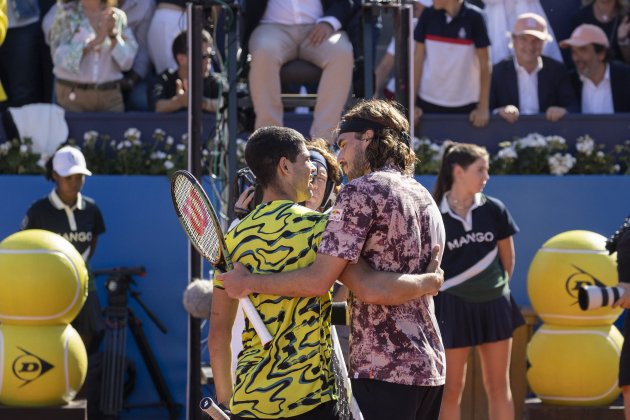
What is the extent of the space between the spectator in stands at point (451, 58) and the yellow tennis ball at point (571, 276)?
83.9 inches

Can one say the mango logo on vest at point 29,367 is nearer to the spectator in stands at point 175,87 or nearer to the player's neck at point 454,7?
the spectator in stands at point 175,87

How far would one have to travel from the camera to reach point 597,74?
9.57 m

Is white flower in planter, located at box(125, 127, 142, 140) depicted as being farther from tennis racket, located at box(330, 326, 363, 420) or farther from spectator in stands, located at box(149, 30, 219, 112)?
tennis racket, located at box(330, 326, 363, 420)

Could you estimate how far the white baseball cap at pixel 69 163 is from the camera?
7.99 meters

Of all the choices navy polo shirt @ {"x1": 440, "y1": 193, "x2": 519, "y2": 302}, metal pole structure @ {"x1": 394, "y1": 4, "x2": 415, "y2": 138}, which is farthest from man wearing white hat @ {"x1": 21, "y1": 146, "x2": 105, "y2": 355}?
navy polo shirt @ {"x1": 440, "y1": 193, "x2": 519, "y2": 302}

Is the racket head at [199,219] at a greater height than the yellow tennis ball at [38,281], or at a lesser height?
greater

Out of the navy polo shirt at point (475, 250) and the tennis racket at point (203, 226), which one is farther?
the navy polo shirt at point (475, 250)

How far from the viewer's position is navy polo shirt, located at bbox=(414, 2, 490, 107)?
9117 mm

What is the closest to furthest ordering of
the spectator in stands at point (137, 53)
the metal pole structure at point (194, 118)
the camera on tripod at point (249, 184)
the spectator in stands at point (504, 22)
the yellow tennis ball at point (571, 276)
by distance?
the camera on tripod at point (249, 184) < the metal pole structure at point (194, 118) < the yellow tennis ball at point (571, 276) < the spectator in stands at point (137, 53) < the spectator in stands at point (504, 22)

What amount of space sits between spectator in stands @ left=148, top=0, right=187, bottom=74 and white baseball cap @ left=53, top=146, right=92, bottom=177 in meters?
1.73

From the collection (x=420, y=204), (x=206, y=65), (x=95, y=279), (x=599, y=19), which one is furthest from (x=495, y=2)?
(x=420, y=204)

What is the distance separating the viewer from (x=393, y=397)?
3793mm

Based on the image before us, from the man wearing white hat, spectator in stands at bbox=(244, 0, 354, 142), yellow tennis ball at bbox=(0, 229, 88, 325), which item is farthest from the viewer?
the man wearing white hat

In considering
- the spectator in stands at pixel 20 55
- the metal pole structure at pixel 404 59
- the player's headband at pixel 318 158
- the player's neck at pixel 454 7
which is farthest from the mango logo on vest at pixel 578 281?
the spectator in stands at pixel 20 55
